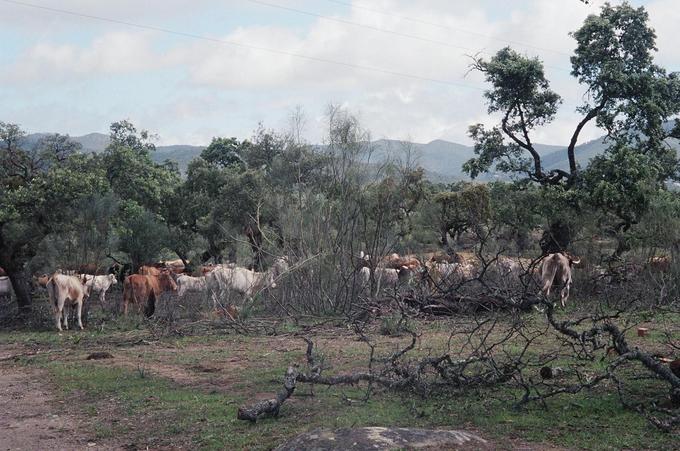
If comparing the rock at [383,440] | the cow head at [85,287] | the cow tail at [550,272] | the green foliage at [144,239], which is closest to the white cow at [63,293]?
the cow head at [85,287]

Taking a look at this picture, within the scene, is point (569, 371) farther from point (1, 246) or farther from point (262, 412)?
point (1, 246)

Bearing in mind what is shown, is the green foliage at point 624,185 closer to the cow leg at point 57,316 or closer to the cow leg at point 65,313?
the cow leg at point 65,313

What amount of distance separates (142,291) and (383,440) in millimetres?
14561

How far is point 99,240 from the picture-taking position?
20.5 meters

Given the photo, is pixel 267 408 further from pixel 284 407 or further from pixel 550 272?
pixel 550 272

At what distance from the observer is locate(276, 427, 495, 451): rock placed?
5836 mm

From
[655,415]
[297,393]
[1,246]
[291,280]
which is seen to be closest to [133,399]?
[297,393]

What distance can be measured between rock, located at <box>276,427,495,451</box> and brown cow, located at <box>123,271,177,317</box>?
13.7 meters

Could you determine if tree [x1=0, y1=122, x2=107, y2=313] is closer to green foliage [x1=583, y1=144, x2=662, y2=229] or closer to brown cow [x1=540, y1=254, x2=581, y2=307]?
brown cow [x1=540, y1=254, x2=581, y2=307]

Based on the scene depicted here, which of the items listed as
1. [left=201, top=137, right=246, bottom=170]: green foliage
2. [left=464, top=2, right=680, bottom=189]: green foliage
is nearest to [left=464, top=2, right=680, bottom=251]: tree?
[left=464, top=2, right=680, bottom=189]: green foliage

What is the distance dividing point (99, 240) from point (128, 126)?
896 inches

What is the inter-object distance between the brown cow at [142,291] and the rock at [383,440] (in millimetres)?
13688

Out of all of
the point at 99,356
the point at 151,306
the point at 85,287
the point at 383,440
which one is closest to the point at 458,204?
the point at 151,306

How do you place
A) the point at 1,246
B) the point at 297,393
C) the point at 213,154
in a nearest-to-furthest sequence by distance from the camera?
the point at 297,393, the point at 1,246, the point at 213,154
